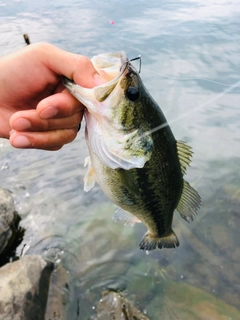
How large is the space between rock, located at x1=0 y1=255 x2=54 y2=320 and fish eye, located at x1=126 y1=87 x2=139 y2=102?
224cm

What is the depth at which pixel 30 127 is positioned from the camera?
1.93 m

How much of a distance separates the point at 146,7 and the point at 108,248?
50.3ft

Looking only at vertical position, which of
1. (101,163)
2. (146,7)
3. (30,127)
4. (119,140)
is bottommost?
(146,7)

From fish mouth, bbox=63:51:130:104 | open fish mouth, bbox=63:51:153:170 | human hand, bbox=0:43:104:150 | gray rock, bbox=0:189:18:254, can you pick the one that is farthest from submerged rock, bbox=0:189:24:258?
fish mouth, bbox=63:51:130:104

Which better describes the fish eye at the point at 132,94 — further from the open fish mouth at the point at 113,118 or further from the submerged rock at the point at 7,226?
the submerged rock at the point at 7,226

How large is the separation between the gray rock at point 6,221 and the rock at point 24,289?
74 centimetres

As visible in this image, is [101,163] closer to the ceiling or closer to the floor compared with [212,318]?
closer to the ceiling

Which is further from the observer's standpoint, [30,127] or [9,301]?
[9,301]

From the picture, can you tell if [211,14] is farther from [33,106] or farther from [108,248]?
[33,106]

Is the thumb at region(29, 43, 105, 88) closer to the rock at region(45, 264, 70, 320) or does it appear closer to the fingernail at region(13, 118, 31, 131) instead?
the fingernail at region(13, 118, 31, 131)

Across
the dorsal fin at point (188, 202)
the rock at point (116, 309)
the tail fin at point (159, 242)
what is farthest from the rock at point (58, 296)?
the dorsal fin at point (188, 202)

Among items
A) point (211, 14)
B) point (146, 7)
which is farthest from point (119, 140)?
point (146, 7)

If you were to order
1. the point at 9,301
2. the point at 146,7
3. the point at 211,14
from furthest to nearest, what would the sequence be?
the point at 146,7 → the point at 211,14 → the point at 9,301

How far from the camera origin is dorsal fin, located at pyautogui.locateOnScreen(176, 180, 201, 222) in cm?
251
